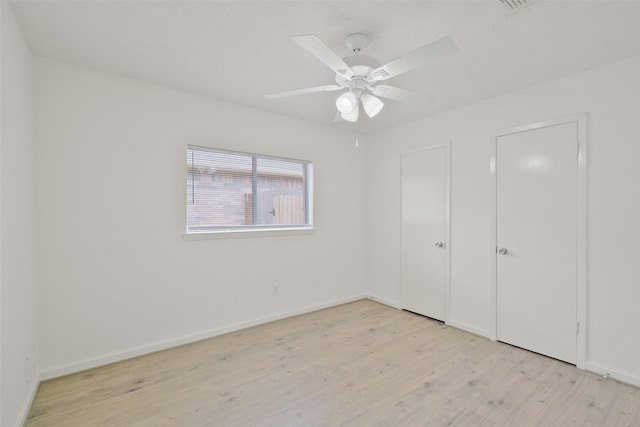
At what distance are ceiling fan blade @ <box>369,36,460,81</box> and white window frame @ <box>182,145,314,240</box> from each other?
79.0 inches

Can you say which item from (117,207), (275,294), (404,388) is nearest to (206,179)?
(117,207)

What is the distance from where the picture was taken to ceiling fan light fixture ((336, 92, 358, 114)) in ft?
6.66

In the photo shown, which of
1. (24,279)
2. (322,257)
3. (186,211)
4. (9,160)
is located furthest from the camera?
(322,257)

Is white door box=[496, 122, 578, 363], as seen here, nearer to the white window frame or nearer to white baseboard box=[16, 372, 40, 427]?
the white window frame

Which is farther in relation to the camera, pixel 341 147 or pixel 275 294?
pixel 341 147

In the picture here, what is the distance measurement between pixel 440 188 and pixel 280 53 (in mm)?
2438

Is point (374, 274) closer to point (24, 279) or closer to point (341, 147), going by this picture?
point (341, 147)

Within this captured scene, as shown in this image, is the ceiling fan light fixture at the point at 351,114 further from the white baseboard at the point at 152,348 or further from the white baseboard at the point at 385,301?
the white baseboard at the point at 385,301

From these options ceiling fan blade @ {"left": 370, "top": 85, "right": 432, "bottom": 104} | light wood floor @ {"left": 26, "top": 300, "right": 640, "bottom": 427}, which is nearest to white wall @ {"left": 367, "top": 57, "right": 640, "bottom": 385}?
light wood floor @ {"left": 26, "top": 300, "right": 640, "bottom": 427}

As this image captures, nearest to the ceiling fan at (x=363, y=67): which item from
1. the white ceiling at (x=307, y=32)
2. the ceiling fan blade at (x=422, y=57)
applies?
the ceiling fan blade at (x=422, y=57)

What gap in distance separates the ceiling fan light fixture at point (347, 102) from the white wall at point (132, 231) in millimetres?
Result: 1682

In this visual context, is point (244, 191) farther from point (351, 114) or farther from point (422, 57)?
point (422, 57)

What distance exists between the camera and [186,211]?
9.93 ft

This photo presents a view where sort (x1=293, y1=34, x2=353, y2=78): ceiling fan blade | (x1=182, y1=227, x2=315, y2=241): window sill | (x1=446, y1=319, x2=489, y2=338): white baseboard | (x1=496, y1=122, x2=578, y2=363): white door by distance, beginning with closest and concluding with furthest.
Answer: (x1=293, y1=34, x2=353, y2=78): ceiling fan blade < (x1=496, y1=122, x2=578, y2=363): white door < (x1=182, y1=227, x2=315, y2=241): window sill < (x1=446, y1=319, x2=489, y2=338): white baseboard
